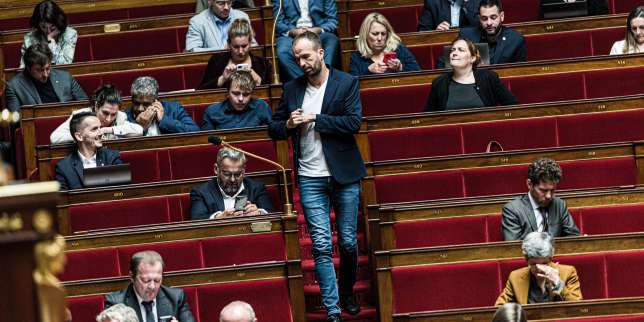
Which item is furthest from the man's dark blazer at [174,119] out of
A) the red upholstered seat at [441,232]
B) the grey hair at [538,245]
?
the grey hair at [538,245]

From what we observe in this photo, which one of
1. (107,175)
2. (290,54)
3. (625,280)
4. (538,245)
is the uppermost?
(290,54)

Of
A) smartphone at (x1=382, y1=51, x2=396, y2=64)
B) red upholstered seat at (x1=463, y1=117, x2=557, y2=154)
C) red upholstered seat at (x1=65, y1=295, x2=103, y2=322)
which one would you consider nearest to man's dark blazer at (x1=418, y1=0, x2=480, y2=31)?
smartphone at (x1=382, y1=51, x2=396, y2=64)

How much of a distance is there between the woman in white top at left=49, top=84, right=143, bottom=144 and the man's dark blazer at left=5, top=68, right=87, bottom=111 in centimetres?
40

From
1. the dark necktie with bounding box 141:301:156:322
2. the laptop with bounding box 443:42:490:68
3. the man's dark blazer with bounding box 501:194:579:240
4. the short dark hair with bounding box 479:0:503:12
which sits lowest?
the dark necktie with bounding box 141:301:156:322

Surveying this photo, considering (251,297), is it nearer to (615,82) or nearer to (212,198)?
(212,198)

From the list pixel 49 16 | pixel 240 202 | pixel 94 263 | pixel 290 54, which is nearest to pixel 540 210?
pixel 240 202

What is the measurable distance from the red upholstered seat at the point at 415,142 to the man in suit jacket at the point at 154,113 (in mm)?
637

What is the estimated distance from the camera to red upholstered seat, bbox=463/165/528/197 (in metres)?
3.94

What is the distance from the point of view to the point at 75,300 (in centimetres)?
334

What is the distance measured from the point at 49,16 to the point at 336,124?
1875 millimetres

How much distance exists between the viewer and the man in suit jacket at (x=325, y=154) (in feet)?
11.7

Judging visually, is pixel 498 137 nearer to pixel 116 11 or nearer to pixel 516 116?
pixel 516 116

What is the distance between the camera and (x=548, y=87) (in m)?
4.56

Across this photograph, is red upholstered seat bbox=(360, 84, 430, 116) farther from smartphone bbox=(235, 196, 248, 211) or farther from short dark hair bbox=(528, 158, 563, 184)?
short dark hair bbox=(528, 158, 563, 184)
